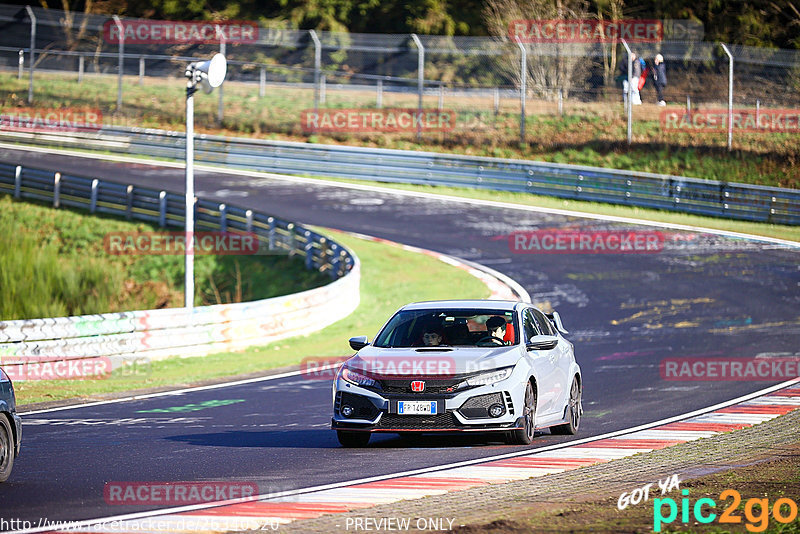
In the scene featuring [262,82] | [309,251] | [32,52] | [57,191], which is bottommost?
[309,251]

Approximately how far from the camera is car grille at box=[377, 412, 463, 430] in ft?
34.5

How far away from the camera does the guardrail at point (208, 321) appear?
16.7 meters

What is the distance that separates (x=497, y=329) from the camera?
11.6 m

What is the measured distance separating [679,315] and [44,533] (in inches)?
666

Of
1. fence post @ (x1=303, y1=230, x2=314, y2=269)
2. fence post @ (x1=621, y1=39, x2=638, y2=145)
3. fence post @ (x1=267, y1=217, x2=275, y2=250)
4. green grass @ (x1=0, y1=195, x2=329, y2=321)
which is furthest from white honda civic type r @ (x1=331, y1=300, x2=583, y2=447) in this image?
fence post @ (x1=621, y1=39, x2=638, y2=145)

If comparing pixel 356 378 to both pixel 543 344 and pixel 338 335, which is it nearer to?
pixel 543 344

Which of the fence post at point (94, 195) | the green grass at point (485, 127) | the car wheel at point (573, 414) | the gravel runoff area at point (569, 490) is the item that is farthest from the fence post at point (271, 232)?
the gravel runoff area at point (569, 490)

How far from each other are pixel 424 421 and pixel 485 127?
33655mm

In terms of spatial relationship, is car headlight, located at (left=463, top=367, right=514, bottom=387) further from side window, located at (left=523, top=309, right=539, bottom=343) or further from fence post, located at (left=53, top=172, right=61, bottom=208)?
fence post, located at (left=53, top=172, right=61, bottom=208)

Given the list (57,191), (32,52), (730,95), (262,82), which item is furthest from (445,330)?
(32,52)

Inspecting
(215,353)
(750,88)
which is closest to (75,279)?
(215,353)

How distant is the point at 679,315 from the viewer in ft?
72.5

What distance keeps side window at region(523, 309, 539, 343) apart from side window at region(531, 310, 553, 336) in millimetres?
150

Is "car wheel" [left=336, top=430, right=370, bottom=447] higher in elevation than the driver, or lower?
lower
